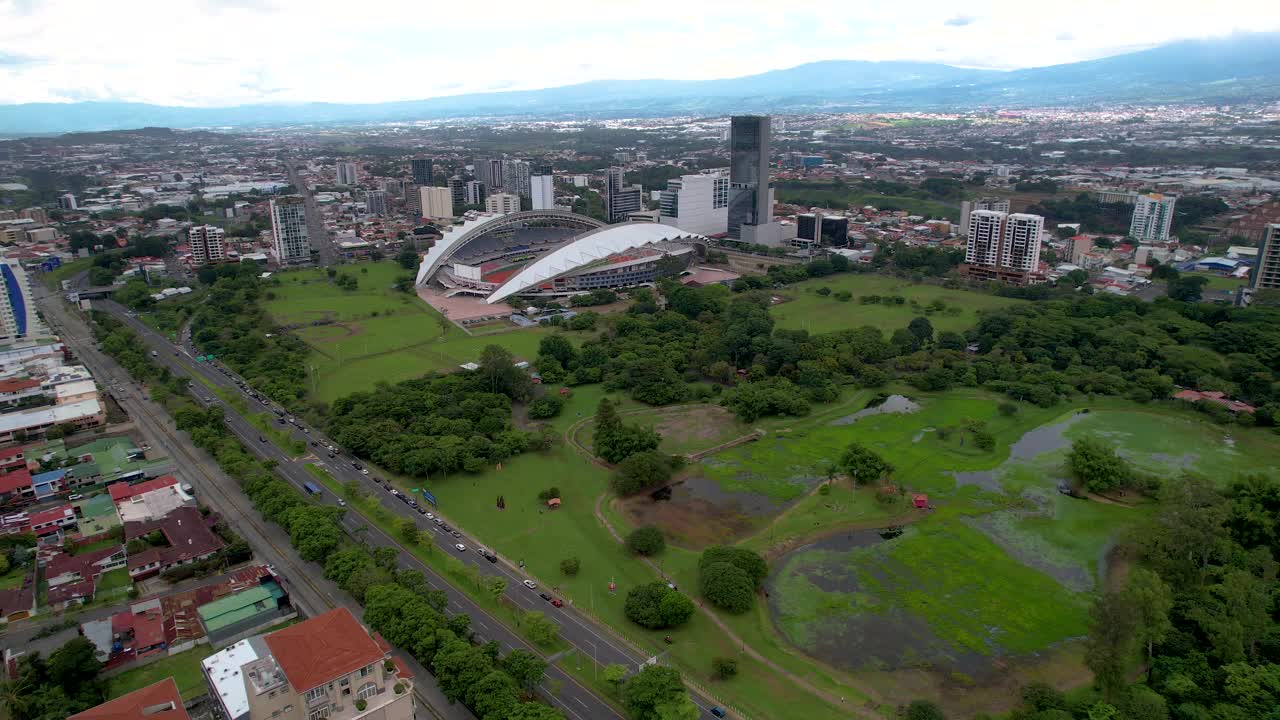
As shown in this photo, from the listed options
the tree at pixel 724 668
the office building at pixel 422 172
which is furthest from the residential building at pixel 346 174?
the tree at pixel 724 668

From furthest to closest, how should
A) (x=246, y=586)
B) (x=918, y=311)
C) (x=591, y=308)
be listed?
(x=591, y=308)
(x=918, y=311)
(x=246, y=586)

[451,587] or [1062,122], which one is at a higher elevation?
[1062,122]

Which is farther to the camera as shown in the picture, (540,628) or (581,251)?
(581,251)

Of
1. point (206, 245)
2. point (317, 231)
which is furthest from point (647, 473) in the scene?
point (317, 231)

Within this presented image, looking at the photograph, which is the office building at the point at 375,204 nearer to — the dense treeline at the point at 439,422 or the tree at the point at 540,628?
the dense treeline at the point at 439,422

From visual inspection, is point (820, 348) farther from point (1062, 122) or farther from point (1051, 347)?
point (1062, 122)

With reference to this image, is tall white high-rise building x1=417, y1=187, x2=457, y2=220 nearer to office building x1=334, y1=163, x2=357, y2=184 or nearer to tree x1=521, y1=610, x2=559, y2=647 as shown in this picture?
office building x1=334, y1=163, x2=357, y2=184

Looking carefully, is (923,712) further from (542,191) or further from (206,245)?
(542,191)

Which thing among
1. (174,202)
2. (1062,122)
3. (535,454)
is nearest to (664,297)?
(535,454)
